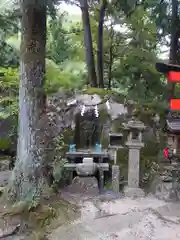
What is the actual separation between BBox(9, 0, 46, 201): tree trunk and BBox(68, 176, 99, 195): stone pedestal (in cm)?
128

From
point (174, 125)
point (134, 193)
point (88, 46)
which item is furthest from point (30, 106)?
point (88, 46)

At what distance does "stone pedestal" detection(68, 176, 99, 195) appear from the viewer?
6.51 m

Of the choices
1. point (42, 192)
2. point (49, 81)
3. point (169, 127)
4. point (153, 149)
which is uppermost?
point (49, 81)

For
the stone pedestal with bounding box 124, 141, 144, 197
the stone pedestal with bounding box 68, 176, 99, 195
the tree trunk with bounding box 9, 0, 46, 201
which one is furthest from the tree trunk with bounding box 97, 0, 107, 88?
the tree trunk with bounding box 9, 0, 46, 201

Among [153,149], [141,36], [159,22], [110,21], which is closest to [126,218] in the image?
[153,149]

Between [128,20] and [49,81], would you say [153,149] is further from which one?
[128,20]

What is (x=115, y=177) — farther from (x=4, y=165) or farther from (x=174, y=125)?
(x=4, y=165)

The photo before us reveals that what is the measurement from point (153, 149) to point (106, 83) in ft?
18.8

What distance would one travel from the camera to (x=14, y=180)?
17.8 feet

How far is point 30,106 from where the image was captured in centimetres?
543

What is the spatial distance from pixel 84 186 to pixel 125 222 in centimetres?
166

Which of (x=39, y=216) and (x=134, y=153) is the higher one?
(x=134, y=153)

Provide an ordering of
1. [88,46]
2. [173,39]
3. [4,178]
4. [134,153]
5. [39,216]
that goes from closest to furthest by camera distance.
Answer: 1. [39,216]
2. [4,178]
3. [134,153]
4. [173,39]
5. [88,46]

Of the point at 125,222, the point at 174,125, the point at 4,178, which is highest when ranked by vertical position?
the point at 174,125
